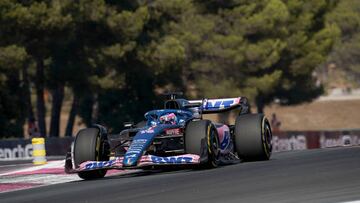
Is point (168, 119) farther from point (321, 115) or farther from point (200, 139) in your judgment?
point (321, 115)

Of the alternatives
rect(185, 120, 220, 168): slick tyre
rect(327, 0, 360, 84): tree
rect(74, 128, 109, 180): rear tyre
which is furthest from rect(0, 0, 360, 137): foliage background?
rect(185, 120, 220, 168): slick tyre

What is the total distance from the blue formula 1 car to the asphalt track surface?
27 cm

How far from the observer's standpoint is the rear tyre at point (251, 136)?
53.4ft

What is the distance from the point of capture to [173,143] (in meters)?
15.8

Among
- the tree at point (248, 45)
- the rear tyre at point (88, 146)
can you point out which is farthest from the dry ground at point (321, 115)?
the rear tyre at point (88, 146)

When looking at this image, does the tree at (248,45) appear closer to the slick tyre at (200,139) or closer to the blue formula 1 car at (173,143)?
the blue formula 1 car at (173,143)

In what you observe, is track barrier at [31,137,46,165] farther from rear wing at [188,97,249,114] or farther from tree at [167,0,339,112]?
tree at [167,0,339,112]

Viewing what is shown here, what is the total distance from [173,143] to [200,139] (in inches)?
39.3

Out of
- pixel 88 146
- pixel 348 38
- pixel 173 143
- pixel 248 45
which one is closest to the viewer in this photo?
pixel 88 146

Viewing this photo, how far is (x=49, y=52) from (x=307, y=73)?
19.5 metres

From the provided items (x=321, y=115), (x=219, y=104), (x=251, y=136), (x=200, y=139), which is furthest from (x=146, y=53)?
(x=321, y=115)

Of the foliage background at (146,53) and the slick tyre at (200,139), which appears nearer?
the slick tyre at (200,139)

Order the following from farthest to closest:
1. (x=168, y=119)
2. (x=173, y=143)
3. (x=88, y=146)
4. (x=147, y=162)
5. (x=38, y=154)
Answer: (x=38, y=154) < (x=168, y=119) < (x=173, y=143) < (x=88, y=146) < (x=147, y=162)

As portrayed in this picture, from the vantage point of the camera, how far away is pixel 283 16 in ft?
171
